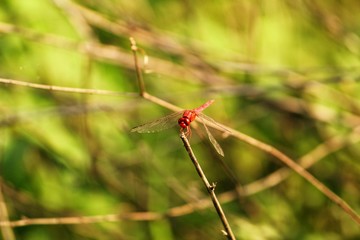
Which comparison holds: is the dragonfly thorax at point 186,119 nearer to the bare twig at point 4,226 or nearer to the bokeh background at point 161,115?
the bokeh background at point 161,115

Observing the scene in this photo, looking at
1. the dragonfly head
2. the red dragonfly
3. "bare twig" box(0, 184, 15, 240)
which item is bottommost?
the dragonfly head

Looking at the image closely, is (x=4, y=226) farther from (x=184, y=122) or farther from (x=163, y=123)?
(x=184, y=122)

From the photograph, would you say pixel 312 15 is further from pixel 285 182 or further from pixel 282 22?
pixel 285 182

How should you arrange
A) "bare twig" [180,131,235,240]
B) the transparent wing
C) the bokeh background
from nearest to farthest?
1. "bare twig" [180,131,235,240]
2. the transparent wing
3. the bokeh background

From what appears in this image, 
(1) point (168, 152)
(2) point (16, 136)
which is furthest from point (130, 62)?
(2) point (16, 136)

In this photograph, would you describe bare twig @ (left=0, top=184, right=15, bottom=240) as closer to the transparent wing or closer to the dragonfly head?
the transparent wing

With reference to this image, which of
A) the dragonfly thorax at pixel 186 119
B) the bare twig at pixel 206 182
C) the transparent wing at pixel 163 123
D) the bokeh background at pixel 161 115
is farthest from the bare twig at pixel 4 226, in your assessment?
the bare twig at pixel 206 182

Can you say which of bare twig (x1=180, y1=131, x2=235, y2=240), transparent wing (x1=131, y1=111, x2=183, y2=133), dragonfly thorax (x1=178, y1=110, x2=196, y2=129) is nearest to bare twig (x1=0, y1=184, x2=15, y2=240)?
transparent wing (x1=131, y1=111, x2=183, y2=133)

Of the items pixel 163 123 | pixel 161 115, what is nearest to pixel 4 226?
pixel 163 123

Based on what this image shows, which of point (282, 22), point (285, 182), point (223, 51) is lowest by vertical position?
point (285, 182)
